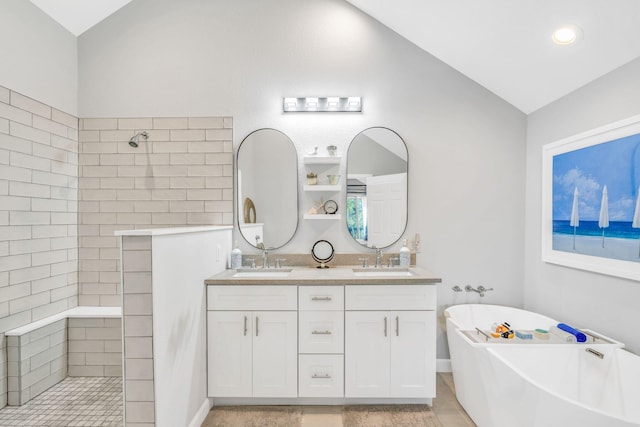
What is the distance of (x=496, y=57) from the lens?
2492 mm

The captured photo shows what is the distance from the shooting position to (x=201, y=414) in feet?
7.30

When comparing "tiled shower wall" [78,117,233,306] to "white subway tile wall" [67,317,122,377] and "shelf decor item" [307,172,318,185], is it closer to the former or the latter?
"white subway tile wall" [67,317,122,377]

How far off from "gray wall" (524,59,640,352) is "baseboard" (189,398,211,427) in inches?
101

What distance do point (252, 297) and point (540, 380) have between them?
1.81 meters

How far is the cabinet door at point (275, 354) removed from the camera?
2342 mm

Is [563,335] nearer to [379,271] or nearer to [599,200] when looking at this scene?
[599,200]

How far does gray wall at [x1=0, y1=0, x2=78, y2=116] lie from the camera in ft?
7.55

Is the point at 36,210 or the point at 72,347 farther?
the point at 72,347

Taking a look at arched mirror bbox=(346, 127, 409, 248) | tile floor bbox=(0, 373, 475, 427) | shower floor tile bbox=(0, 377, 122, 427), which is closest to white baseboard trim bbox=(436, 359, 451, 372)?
tile floor bbox=(0, 373, 475, 427)

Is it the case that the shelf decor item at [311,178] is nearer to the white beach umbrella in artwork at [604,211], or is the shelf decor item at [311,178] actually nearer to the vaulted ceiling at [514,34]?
the vaulted ceiling at [514,34]

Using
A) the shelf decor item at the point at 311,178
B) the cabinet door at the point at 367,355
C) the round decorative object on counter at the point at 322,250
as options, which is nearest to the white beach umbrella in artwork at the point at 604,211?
the cabinet door at the point at 367,355

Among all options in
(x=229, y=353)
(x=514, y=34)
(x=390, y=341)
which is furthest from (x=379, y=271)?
(x=514, y=34)

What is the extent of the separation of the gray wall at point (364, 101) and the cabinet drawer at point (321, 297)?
2.15 ft

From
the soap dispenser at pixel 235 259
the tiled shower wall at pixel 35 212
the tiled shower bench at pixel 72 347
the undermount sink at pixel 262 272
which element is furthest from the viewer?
the soap dispenser at pixel 235 259
